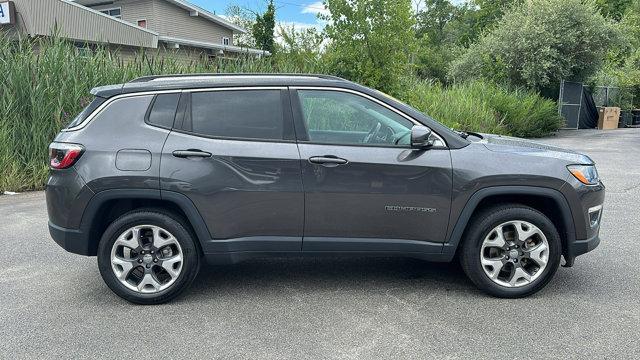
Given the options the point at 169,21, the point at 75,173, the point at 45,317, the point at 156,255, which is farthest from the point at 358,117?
the point at 169,21

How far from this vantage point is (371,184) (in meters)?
3.77

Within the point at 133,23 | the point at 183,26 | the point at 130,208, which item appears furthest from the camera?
the point at 183,26

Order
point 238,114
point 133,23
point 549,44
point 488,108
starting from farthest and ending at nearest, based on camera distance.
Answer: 1. point 133,23
2. point 549,44
3. point 488,108
4. point 238,114

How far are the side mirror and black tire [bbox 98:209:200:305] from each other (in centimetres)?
186

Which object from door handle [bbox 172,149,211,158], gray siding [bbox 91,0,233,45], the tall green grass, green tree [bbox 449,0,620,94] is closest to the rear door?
door handle [bbox 172,149,211,158]

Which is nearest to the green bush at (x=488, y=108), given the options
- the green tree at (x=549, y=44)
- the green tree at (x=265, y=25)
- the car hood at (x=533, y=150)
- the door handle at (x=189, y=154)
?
the green tree at (x=549, y=44)

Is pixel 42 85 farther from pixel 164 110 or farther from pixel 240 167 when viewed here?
pixel 240 167

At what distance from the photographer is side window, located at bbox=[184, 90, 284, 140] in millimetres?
3846

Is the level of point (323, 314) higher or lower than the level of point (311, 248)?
lower

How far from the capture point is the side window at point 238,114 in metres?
3.85

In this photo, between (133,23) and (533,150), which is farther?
(133,23)

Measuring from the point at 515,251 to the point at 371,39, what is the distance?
335 inches

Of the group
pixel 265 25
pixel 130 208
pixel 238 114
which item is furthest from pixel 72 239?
pixel 265 25

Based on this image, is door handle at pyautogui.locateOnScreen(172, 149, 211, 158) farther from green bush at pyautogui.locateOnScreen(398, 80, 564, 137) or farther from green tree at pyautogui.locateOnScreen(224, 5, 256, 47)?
green tree at pyautogui.locateOnScreen(224, 5, 256, 47)
